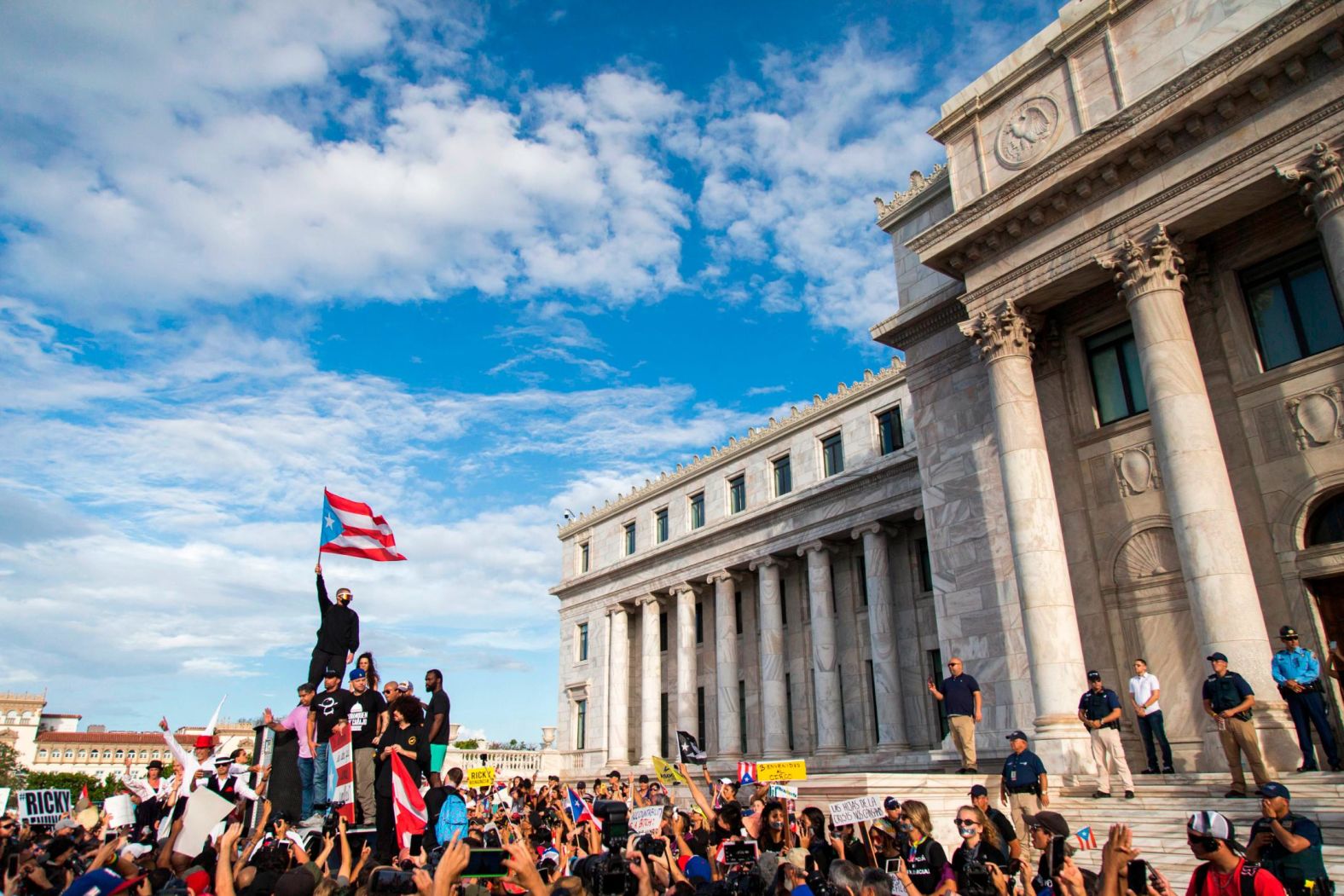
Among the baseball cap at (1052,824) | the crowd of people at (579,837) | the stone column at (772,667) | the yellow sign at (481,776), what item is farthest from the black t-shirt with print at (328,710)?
the stone column at (772,667)

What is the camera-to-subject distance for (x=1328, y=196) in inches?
604

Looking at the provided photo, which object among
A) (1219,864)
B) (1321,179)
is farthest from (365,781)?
(1321,179)

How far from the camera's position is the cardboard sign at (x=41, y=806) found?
10.6 m

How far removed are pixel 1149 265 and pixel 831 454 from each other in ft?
71.7

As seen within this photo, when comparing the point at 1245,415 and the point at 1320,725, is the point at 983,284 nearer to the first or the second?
the point at 1245,415

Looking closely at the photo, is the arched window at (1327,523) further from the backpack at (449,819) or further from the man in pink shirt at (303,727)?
the man in pink shirt at (303,727)

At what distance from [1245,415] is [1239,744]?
7.31 m

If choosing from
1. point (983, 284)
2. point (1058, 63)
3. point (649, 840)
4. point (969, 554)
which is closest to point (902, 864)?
point (649, 840)

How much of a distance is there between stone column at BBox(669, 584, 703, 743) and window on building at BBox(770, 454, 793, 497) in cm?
679

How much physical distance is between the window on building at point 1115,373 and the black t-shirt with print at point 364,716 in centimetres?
1627

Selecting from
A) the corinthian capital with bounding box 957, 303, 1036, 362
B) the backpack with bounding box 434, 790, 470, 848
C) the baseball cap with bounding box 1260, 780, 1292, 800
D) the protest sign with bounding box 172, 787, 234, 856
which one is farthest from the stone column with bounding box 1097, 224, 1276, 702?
the protest sign with bounding box 172, 787, 234, 856

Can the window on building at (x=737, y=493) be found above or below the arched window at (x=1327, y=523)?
above

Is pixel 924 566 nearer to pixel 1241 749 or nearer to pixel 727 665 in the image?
pixel 727 665

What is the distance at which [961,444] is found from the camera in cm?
2172
